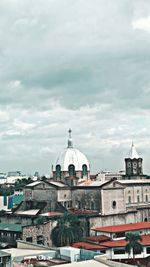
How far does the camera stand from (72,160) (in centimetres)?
6625

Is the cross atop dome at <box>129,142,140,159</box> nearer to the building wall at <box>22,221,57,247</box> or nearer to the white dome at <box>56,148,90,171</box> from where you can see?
the white dome at <box>56,148,90,171</box>

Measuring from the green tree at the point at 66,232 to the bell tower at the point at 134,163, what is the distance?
76.0 ft

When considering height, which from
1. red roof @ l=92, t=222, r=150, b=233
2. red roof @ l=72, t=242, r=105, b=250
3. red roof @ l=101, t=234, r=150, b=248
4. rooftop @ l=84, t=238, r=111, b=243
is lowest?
red roof @ l=72, t=242, r=105, b=250

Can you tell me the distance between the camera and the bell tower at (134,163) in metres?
70.2

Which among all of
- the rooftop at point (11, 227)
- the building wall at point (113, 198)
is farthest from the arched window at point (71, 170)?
the rooftop at point (11, 227)

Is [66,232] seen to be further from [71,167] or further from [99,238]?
[71,167]

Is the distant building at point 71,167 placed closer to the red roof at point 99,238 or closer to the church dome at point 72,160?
the church dome at point 72,160

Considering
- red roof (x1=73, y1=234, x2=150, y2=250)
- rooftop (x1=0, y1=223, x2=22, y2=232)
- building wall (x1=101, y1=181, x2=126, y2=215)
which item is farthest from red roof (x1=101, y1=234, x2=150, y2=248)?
rooftop (x1=0, y1=223, x2=22, y2=232)

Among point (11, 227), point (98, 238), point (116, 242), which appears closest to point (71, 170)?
point (11, 227)

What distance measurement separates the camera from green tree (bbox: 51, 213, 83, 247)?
48188mm

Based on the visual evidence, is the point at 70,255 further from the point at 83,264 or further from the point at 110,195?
the point at 110,195

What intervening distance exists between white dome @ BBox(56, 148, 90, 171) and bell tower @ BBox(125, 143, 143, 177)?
7.61 m

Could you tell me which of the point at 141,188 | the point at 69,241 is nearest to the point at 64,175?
the point at 141,188

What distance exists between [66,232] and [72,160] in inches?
757
